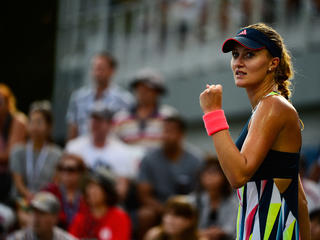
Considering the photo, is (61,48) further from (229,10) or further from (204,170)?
(204,170)

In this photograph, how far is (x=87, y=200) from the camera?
280 inches

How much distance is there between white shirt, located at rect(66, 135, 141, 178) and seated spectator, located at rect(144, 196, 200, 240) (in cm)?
161

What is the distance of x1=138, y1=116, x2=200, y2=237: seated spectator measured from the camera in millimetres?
7883

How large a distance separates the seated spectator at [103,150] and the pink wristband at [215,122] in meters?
4.93

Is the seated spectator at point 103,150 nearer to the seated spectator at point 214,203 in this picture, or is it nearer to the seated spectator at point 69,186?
the seated spectator at point 69,186

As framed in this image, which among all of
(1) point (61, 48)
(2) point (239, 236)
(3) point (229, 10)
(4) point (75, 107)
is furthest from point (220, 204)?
(1) point (61, 48)

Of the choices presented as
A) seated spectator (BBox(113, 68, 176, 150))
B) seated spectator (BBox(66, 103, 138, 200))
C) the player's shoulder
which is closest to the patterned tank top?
the player's shoulder

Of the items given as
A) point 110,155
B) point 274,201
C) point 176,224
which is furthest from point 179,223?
point 274,201

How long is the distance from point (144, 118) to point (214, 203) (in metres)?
1.78

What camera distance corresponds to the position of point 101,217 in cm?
695

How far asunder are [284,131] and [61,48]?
38.6 ft

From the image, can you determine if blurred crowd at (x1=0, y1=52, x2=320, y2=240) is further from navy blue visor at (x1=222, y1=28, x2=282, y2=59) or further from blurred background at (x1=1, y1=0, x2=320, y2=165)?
navy blue visor at (x1=222, y1=28, x2=282, y2=59)

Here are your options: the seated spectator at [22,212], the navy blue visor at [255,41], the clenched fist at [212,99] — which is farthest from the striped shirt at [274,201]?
the seated spectator at [22,212]

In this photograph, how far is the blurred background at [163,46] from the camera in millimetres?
10398
